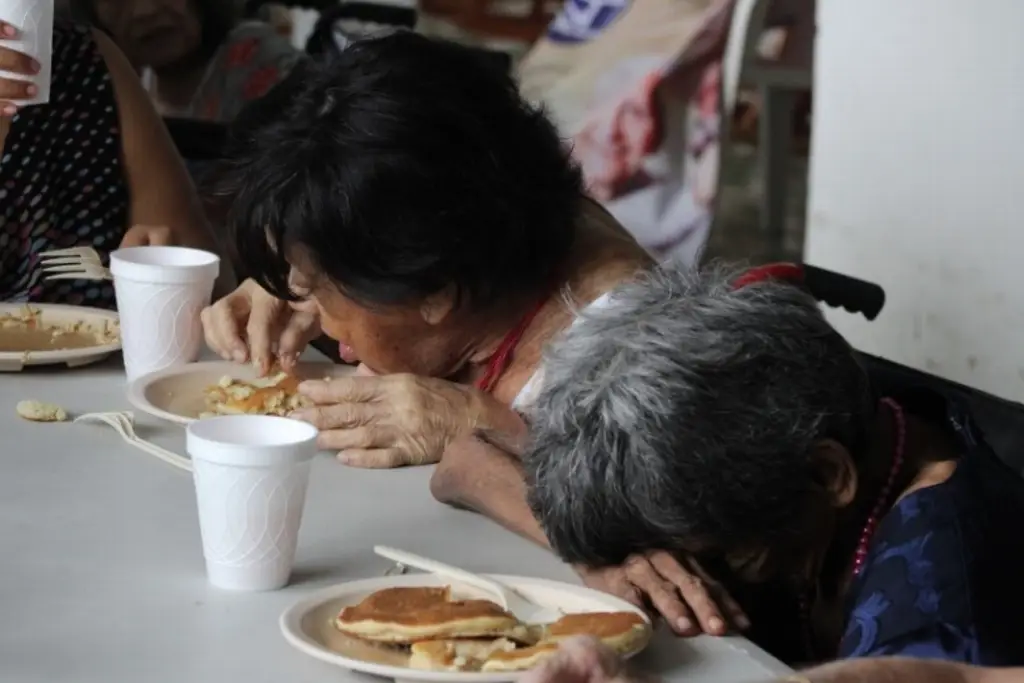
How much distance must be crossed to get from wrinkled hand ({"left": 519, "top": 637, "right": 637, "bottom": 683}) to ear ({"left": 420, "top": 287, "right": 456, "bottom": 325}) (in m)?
0.79

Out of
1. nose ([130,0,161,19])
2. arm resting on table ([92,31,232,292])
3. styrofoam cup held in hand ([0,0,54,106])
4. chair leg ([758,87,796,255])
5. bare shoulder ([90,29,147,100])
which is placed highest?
nose ([130,0,161,19])

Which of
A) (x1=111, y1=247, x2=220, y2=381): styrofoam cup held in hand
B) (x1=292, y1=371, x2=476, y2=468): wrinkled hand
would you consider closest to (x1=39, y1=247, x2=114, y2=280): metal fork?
(x1=111, y1=247, x2=220, y2=381): styrofoam cup held in hand

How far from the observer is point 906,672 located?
100 cm

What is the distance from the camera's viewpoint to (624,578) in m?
1.23

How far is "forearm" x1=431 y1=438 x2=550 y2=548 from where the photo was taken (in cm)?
137

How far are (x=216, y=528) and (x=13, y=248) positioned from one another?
1245mm

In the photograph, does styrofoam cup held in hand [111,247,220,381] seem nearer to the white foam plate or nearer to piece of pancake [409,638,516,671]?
the white foam plate

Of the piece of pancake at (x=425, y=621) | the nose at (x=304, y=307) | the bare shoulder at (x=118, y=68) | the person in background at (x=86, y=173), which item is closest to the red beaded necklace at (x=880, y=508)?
the piece of pancake at (x=425, y=621)

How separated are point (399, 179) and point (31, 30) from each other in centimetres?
46

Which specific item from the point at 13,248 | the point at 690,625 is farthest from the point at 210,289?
the point at 690,625

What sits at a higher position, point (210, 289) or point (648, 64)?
point (648, 64)

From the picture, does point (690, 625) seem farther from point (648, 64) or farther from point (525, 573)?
point (648, 64)

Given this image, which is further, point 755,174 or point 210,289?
point 755,174

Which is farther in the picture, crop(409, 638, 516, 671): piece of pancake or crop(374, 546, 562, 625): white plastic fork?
crop(374, 546, 562, 625): white plastic fork
